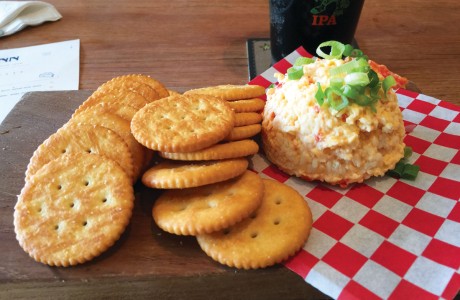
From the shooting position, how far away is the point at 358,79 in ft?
4.11

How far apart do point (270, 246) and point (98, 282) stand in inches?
18.7

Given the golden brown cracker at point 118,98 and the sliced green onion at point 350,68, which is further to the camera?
the golden brown cracker at point 118,98

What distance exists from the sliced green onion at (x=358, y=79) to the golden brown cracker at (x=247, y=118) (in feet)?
1.11

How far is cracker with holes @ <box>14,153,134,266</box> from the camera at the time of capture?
1.10 meters

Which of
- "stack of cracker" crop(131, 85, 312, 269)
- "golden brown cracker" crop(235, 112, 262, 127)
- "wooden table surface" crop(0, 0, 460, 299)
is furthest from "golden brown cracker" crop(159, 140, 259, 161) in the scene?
"wooden table surface" crop(0, 0, 460, 299)

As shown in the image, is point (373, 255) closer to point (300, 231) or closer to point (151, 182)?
point (300, 231)

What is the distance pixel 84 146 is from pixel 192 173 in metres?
0.43

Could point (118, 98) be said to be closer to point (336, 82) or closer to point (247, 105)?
point (247, 105)

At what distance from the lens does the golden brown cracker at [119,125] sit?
52.7 inches

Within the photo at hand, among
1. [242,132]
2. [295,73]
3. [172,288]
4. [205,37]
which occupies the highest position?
[295,73]

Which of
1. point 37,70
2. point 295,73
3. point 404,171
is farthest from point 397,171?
point 37,70

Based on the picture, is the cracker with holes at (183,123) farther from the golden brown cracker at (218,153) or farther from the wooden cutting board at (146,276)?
the wooden cutting board at (146,276)

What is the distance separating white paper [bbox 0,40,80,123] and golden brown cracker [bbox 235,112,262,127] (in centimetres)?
113

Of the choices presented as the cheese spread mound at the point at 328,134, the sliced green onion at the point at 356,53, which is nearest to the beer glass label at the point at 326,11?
the sliced green onion at the point at 356,53
